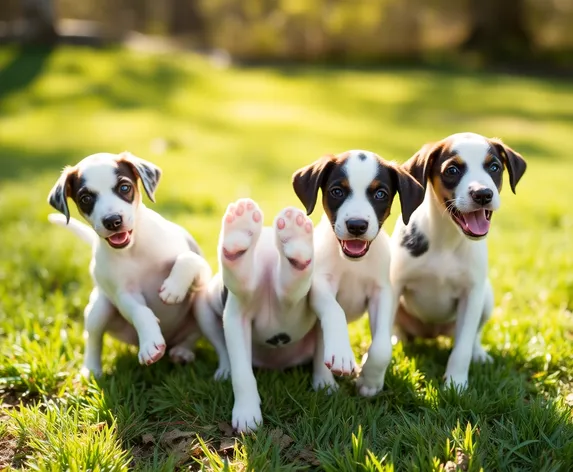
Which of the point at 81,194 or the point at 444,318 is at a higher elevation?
the point at 81,194

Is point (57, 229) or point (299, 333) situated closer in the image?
point (299, 333)

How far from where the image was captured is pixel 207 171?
1112 cm

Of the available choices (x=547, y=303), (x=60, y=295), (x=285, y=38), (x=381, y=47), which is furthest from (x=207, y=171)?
(x=381, y=47)

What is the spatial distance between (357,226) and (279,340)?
0.96 metres

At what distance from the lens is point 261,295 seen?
391 centimetres

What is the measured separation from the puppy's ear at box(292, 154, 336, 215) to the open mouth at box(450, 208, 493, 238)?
79 centimetres

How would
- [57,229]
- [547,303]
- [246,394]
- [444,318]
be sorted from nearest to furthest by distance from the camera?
[246,394], [444,318], [547,303], [57,229]

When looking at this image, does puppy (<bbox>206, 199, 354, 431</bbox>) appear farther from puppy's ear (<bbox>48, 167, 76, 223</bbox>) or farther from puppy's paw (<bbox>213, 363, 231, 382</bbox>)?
puppy's ear (<bbox>48, 167, 76, 223</bbox>)

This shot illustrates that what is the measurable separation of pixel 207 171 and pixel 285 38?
1798 cm

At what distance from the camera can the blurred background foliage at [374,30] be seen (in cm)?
2727

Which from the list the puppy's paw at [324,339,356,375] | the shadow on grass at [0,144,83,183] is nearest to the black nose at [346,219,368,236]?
the puppy's paw at [324,339,356,375]

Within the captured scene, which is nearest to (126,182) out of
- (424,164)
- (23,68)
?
(424,164)

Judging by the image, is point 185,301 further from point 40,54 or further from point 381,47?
point 381,47

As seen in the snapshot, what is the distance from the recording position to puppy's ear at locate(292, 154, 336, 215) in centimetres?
370
